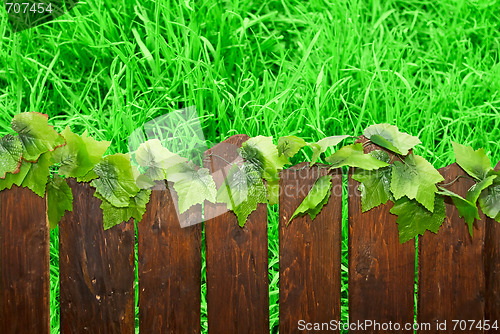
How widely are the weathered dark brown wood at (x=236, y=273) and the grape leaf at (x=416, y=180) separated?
441 millimetres

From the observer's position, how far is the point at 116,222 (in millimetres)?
1608

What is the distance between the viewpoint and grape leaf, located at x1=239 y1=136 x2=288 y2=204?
157 centimetres

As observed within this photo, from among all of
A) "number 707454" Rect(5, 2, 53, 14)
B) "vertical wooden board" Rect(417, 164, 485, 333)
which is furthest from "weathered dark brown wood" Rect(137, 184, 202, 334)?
"number 707454" Rect(5, 2, 53, 14)

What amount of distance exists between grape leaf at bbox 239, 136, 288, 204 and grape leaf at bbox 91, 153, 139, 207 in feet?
1.22

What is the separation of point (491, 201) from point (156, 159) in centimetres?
112

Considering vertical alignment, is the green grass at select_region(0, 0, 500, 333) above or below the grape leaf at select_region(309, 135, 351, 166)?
above

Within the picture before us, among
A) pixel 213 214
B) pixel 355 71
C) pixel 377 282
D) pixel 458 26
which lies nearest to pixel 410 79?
pixel 355 71

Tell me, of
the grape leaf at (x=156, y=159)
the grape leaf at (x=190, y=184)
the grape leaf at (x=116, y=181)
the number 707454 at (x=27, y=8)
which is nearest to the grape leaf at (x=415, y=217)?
the grape leaf at (x=190, y=184)

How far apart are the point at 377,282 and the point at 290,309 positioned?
0.31 m

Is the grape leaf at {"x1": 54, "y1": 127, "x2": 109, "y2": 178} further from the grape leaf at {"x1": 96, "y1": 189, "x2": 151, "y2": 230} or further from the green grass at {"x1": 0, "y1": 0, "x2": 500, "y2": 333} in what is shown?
the green grass at {"x1": 0, "y1": 0, "x2": 500, "y2": 333}

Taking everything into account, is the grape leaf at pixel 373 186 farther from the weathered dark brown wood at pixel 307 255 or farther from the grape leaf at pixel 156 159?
the grape leaf at pixel 156 159

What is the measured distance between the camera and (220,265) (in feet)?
5.36

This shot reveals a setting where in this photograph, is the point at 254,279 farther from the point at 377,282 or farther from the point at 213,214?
the point at 377,282

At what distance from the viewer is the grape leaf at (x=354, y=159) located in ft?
5.14
